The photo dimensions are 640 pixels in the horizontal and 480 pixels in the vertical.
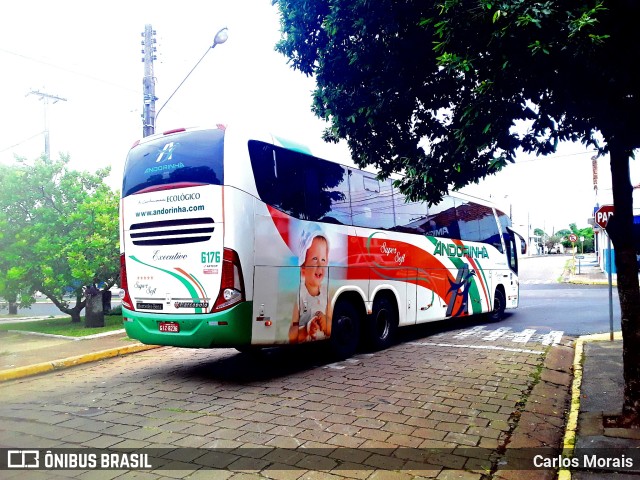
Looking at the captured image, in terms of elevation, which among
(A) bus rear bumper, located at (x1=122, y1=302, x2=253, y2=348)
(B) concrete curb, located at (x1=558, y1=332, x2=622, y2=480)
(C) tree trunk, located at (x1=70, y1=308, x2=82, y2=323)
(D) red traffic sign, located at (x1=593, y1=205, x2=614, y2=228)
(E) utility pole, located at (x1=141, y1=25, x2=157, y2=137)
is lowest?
(B) concrete curb, located at (x1=558, y1=332, x2=622, y2=480)

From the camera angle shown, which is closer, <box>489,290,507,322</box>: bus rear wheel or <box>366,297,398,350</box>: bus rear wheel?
<box>366,297,398,350</box>: bus rear wheel

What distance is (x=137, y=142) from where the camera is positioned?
25.0 ft

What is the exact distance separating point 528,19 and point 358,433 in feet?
12.9

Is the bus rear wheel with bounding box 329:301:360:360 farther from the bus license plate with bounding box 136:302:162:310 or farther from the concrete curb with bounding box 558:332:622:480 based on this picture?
the concrete curb with bounding box 558:332:622:480

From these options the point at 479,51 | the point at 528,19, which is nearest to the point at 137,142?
the point at 479,51

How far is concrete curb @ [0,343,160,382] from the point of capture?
7500 millimetres

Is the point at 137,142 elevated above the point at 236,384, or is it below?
above

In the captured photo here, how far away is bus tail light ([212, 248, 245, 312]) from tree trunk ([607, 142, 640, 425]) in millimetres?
4351

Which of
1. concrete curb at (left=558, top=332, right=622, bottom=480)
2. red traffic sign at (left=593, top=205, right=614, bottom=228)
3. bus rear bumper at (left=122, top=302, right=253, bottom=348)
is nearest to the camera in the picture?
concrete curb at (left=558, top=332, right=622, bottom=480)

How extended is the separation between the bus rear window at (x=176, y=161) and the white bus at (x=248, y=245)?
2 centimetres

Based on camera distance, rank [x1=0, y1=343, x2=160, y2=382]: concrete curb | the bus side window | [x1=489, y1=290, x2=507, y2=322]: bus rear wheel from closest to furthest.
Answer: [x1=0, y1=343, x2=160, y2=382]: concrete curb < [x1=489, y1=290, x2=507, y2=322]: bus rear wheel < the bus side window

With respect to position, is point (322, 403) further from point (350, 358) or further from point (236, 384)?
point (350, 358)

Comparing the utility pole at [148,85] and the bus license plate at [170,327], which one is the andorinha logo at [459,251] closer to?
the bus license plate at [170,327]

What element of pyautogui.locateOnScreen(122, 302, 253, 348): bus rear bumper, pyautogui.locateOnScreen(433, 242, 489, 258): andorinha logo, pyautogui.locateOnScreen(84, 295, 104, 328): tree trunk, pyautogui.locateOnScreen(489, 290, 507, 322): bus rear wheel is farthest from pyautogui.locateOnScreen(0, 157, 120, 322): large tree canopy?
pyautogui.locateOnScreen(489, 290, 507, 322): bus rear wheel
